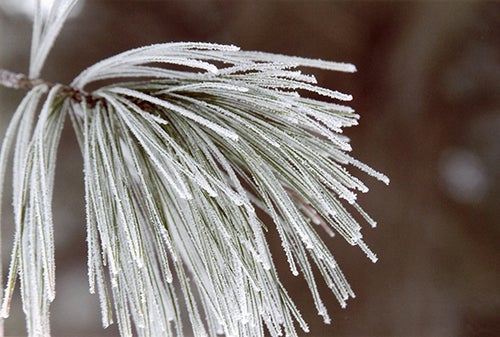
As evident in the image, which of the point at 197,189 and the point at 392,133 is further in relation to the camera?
the point at 392,133

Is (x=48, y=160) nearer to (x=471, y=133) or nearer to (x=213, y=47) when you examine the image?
(x=213, y=47)

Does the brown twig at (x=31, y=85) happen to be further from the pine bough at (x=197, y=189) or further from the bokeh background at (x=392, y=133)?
the bokeh background at (x=392, y=133)

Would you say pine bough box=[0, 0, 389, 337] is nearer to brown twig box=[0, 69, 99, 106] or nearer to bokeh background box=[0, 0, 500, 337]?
brown twig box=[0, 69, 99, 106]

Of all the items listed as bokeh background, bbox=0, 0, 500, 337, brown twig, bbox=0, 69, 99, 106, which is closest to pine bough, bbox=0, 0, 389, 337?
brown twig, bbox=0, 69, 99, 106

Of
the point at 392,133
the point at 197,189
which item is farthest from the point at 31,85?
the point at 392,133

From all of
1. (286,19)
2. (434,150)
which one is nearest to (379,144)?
(434,150)

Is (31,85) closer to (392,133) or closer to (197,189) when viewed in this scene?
(197,189)

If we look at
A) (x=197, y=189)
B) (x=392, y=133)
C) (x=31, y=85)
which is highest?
(x=392, y=133)
